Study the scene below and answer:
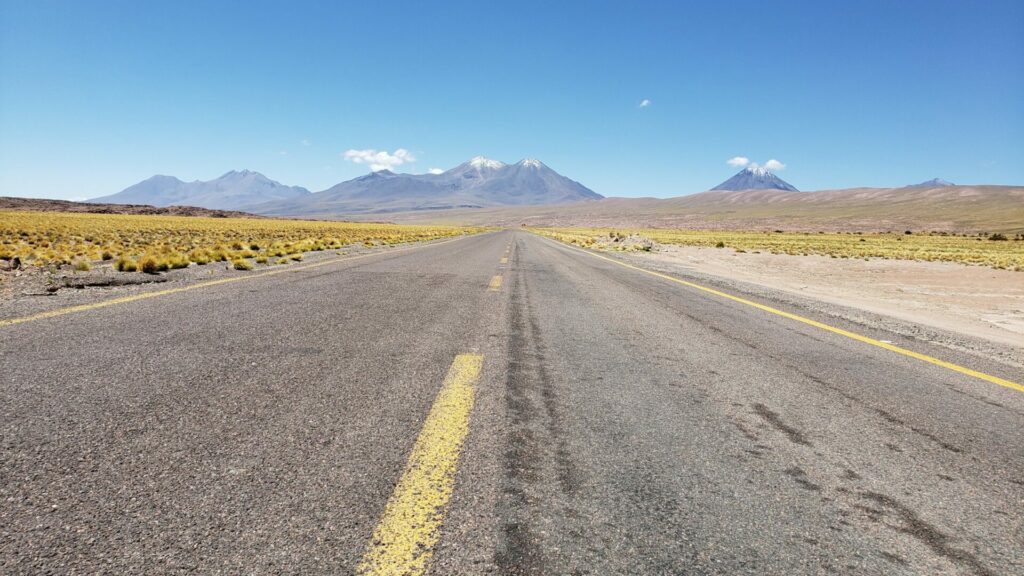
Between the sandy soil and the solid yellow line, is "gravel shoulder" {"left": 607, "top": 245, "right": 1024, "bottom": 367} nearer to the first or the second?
the sandy soil

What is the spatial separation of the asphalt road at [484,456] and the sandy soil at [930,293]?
3939 mm

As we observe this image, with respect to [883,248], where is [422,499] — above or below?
above

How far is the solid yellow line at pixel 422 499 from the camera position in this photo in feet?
4.30

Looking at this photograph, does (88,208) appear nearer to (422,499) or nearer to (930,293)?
(422,499)

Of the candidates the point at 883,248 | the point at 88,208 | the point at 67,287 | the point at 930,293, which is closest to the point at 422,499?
the point at 67,287

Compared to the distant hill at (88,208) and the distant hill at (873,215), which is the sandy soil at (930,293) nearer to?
the distant hill at (873,215)

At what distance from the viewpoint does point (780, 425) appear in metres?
2.50

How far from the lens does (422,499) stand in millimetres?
1604

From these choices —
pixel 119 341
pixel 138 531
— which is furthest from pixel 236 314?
pixel 138 531

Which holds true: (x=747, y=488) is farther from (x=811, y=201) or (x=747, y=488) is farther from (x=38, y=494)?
(x=811, y=201)

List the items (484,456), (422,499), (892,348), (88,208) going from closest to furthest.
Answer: (422,499)
(484,456)
(892,348)
(88,208)

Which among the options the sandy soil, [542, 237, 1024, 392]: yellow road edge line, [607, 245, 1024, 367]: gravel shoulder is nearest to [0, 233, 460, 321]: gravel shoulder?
[542, 237, 1024, 392]: yellow road edge line

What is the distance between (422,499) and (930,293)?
14.7 metres

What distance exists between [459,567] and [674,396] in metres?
1.95
